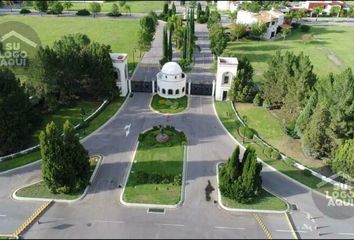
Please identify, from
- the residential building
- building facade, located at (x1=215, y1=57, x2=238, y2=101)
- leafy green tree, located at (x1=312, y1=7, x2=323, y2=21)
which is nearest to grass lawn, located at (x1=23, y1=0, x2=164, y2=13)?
the residential building

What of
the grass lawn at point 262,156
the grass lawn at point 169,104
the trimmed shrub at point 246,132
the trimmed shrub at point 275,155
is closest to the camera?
the grass lawn at point 262,156

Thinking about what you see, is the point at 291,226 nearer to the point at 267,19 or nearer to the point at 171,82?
the point at 171,82

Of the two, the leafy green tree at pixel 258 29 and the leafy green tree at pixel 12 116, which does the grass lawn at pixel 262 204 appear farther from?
the leafy green tree at pixel 258 29

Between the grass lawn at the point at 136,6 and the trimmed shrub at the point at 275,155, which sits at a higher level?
the grass lawn at the point at 136,6

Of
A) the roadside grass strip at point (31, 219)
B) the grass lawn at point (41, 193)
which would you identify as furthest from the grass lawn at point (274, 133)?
the roadside grass strip at point (31, 219)

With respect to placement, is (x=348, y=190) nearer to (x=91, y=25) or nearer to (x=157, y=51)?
(x=157, y=51)

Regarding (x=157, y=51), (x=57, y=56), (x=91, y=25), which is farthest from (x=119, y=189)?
(x=91, y=25)
